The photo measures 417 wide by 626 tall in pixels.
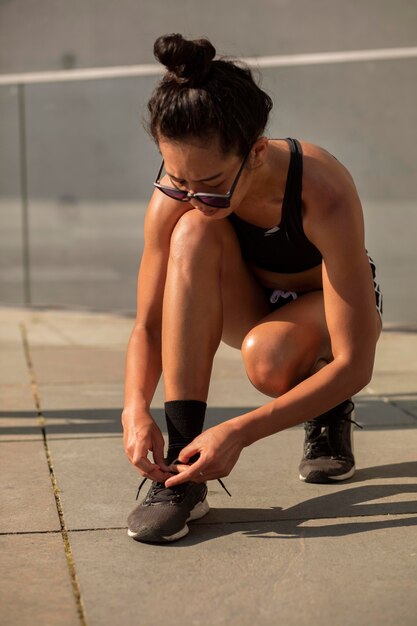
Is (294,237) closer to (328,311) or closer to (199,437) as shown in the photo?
(328,311)

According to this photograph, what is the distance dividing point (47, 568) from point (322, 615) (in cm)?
72

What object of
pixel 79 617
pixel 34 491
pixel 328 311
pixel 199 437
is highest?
pixel 328 311

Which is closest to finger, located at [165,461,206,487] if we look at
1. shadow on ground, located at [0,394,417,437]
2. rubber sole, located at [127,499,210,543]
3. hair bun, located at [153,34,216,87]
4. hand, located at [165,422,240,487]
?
hand, located at [165,422,240,487]

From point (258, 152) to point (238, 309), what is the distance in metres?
0.67

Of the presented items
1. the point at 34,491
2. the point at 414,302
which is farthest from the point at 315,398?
the point at 414,302

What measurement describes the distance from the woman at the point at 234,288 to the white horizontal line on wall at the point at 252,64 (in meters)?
3.09

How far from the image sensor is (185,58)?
2.57m

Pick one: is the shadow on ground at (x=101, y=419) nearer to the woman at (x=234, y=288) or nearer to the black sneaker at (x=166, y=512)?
the woman at (x=234, y=288)

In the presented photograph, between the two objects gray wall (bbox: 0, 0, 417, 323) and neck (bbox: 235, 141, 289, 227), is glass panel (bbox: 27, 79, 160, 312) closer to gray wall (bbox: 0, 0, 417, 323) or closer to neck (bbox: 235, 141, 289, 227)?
gray wall (bbox: 0, 0, 417, 323)

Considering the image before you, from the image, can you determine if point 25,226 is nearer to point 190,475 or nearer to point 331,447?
point 331,447

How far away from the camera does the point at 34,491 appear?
126 inches

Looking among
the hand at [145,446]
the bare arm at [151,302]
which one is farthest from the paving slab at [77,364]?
the hand at [145,446]

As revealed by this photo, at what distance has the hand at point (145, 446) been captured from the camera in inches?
107

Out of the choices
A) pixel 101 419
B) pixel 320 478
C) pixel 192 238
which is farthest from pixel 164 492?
pixel 101 419
